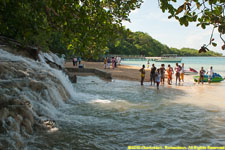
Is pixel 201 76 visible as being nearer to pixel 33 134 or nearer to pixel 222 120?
pixel 222 120

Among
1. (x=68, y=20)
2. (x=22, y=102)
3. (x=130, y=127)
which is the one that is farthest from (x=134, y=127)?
(x=68, y=20)

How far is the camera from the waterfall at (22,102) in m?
4.85

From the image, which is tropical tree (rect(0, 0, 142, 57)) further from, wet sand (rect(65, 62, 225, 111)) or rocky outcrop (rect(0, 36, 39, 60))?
wet sand (rect(65, 62, 225, 111))

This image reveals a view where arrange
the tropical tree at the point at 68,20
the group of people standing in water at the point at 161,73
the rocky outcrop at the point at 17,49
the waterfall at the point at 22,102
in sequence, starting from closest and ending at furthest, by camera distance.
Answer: the waterfall at the point at 22,102, the tropical tree at the point at 68,20, the rocky outcrop at the point at 17,49, the group of people standing in water at the point at 161,73

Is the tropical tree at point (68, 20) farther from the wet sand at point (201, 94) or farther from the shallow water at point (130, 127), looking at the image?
the wet sand at point (201, 94)

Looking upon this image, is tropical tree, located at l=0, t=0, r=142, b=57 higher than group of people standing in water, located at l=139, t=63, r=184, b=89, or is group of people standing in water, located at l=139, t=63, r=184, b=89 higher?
tropical tree, located at l=0, t=0, r=142, b=57

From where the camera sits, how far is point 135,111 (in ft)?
27.9

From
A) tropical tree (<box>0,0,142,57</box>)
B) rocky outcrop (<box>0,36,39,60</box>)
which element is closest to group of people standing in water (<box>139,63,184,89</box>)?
rocky outcrop (<box>0,36,39,60</box>)

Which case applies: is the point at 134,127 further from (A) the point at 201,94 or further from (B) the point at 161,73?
(B) the point at 161,73

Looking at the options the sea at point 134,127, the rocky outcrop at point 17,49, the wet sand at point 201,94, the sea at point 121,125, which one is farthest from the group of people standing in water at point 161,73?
the rocky outcrop at point 17,49

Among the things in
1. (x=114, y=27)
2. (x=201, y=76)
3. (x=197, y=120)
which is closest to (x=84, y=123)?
(x=114, y=27)

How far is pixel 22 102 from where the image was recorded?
586 cm

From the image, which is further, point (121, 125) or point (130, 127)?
point (121, 125)

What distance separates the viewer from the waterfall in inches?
191
